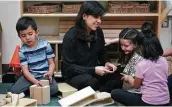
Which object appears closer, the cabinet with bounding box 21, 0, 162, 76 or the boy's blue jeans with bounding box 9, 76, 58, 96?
the boy's blue jeans with bounding box 9, 76, 58, 96

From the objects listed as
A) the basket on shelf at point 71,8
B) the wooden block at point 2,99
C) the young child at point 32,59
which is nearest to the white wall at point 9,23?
the basket on shelf at point 71,8

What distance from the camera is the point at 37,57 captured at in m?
2.23

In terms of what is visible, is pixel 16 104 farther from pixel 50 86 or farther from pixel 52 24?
pixel 52 24

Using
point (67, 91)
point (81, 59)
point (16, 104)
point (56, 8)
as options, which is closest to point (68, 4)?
point (56, 8)

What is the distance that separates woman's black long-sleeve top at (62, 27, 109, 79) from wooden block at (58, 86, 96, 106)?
0.67 ft

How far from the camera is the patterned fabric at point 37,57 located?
7.21ft

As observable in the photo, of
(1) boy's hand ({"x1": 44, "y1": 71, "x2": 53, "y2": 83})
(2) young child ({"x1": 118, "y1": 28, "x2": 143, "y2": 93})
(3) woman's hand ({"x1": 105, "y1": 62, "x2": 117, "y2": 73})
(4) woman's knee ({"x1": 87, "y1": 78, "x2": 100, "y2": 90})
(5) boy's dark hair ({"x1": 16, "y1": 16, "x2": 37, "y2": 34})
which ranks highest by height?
(5) boy's dark hair ({"x1": 16, "y1": 16, "x2": 37, "y2": 34})

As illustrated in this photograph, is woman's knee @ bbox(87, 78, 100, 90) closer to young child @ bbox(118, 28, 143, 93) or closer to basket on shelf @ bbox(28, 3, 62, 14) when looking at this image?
young child @ bbox(118, 28, 143, 93)

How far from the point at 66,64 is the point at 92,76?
19 cm

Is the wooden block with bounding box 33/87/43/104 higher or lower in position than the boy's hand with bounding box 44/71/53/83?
lower

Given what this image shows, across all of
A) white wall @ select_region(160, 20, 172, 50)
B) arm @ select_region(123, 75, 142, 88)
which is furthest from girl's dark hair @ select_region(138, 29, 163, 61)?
white wall @ select_region(160, 20, 172, 50)

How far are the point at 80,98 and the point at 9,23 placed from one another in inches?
47.5

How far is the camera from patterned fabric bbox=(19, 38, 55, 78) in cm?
220

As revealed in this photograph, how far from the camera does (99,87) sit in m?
2.24
